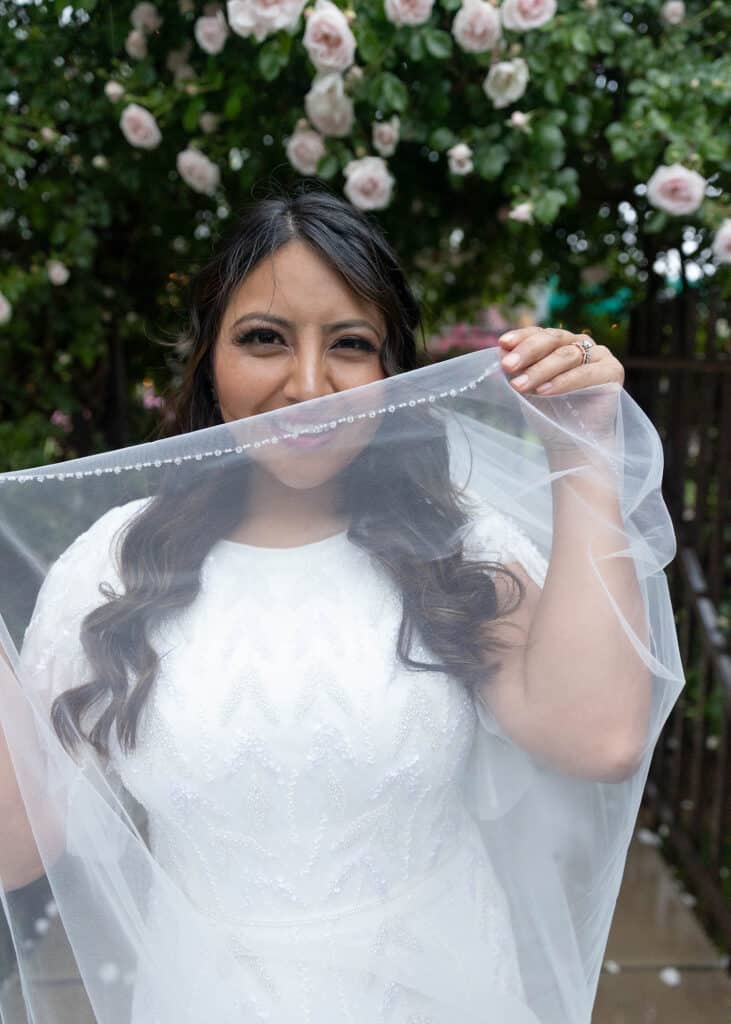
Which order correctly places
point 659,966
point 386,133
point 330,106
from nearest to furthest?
point 330,106 < point 386,133 < point 659,966

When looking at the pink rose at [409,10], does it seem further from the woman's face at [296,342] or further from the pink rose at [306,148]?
the woman's face at [296,342]

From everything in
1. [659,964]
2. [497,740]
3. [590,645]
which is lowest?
[659,964]

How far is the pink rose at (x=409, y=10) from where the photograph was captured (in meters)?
2.15

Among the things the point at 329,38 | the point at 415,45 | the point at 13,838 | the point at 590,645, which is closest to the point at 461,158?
the point at 415,45

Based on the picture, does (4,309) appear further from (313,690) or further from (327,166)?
(313,690)

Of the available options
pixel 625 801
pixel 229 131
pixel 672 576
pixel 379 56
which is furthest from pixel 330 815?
pixel 672 576

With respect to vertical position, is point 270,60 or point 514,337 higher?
point 270,60

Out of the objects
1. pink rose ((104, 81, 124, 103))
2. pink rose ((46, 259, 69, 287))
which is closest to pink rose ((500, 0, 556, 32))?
pink rose ((104, 81, 124, 103))

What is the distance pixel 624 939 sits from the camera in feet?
10.4

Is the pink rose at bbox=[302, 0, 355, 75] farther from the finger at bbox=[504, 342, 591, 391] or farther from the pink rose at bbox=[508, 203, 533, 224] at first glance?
the finger at bbox=[504, 342, 591, 391]

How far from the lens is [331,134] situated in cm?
248

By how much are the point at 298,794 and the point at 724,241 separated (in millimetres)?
1864

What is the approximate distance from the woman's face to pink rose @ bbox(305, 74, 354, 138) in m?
1.11

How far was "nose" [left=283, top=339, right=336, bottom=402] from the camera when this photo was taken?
1.32 metres
